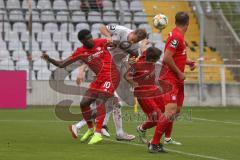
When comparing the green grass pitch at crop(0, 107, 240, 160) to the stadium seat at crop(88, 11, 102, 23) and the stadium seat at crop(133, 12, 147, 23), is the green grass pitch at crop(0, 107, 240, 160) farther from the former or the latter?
the stadium seat at crop(133, 12, 147, 23)

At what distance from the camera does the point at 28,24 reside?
29.7 metres

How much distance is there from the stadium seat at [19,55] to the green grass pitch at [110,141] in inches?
180

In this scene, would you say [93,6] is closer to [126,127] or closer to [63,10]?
[63,10]

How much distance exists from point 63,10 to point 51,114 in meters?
8.35

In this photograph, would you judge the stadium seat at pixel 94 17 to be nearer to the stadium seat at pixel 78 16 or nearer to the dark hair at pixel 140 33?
the stadium seat at pixel 78 16

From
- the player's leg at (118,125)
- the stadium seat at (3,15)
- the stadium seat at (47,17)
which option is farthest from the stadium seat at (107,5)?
the player's leg at (118,125)

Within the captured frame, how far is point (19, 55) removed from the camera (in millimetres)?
28484

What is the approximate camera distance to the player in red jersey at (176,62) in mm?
12922

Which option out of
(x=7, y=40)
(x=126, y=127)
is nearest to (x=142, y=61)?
(x=126, y=127)

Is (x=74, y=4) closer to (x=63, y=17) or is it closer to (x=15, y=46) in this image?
(x=63, y=17)

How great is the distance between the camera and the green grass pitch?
1242cm

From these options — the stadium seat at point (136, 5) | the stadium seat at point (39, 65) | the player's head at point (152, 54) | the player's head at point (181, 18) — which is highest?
the stadium seat at point (136, 5)

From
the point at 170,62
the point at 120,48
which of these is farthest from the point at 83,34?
the point at 170,62

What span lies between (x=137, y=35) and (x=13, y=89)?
43.1 ft
